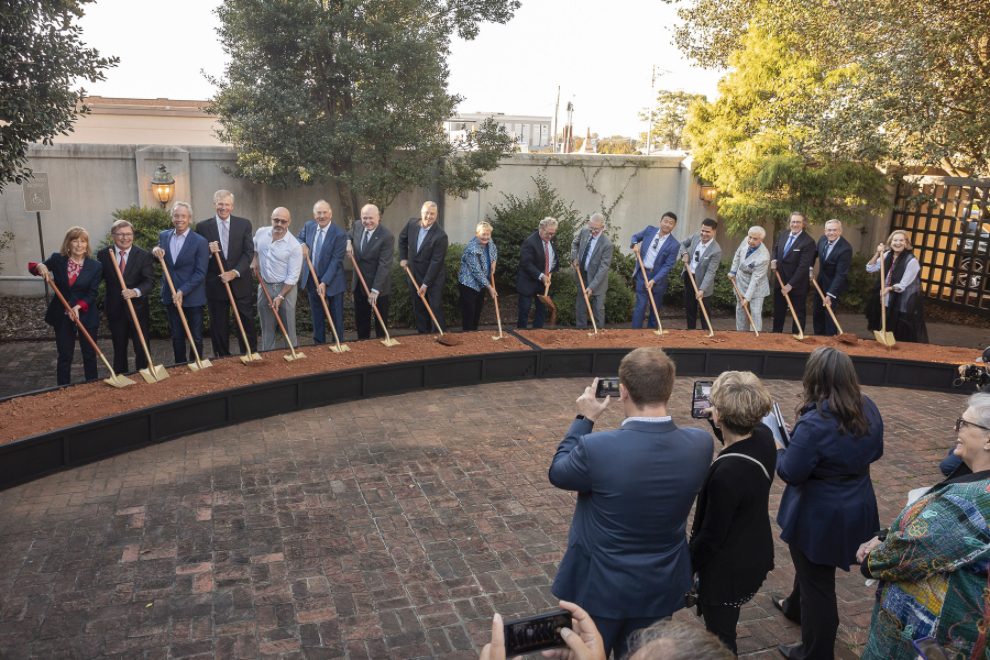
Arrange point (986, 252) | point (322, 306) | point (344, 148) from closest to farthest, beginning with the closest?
1. point (322, 306)
2. point (344, 148)
3. point (986, 252)

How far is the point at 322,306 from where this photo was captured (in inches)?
379

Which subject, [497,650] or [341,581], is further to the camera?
[341,581]

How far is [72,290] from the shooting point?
7.61 m

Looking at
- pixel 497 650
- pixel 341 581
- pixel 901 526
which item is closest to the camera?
pixel 497 650

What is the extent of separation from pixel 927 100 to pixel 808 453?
32.6 ft

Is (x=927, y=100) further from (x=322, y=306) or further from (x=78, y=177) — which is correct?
(x=78, y=177)

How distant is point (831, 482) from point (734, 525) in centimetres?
75

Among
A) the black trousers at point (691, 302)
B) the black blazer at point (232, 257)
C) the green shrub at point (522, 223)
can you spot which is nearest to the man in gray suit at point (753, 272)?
the black trousers at point (691, 302)

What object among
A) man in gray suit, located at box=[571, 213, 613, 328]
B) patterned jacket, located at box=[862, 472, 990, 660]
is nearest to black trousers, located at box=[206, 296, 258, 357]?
man in gray suit, located at box=[571, 213, 613, 328]

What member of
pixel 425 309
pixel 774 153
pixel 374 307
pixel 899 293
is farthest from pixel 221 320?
pixel 774 153

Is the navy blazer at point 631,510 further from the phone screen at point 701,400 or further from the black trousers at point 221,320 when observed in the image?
the black trousers at point 221,320

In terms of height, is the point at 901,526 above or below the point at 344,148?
below

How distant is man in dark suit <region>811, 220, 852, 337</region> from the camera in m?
10.5

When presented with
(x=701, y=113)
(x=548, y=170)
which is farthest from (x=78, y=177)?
(x=701, y=113)
